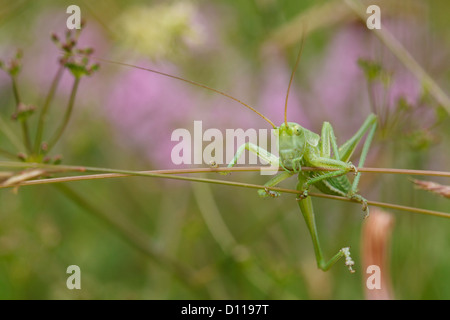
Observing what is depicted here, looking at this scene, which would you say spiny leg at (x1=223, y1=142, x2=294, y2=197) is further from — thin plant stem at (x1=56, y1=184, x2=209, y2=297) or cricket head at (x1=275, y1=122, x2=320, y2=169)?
thin plant stem at (x1=56, y1=184, x2=209, y2=297)

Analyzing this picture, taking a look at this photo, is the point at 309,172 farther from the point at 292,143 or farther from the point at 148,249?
the point at 148,249

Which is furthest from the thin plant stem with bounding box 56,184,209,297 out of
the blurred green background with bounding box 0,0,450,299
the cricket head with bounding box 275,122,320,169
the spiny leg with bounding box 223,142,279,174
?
the cricket head with bounding box 275,122,320,169

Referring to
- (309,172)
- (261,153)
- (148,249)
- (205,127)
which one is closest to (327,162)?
(309,172)

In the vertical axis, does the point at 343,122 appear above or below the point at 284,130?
above

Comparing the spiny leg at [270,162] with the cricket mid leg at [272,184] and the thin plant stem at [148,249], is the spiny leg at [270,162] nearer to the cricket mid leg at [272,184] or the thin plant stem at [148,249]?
the cricket mid leg at [272,184]

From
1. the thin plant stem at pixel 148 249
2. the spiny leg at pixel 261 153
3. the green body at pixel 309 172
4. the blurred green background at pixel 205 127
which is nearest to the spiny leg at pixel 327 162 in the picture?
the green body at pixel 309 172
